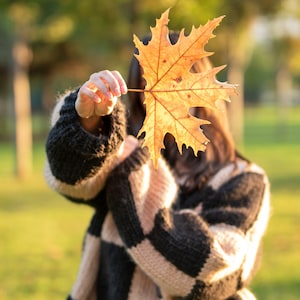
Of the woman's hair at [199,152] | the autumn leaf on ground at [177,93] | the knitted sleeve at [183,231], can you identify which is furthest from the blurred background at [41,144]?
the autumn leaf on ground at [177,93]

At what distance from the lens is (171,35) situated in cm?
230

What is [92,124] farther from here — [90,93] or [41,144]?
[41,144]

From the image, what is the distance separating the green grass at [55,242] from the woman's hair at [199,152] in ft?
6.97

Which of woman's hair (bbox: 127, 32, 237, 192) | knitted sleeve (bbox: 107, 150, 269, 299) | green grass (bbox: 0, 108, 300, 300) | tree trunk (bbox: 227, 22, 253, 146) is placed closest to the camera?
knitted sleeve (bbox: 107, 150, 269, 299)

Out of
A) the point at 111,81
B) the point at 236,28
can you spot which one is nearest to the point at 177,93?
the point at 111,81

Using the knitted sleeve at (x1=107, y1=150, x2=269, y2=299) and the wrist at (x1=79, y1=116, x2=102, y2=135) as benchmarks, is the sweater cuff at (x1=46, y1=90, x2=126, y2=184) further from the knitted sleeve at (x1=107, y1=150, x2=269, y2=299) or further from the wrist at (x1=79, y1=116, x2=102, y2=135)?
the knitted sleeve at (x1=107, y1=150, x2=269, y2=299)

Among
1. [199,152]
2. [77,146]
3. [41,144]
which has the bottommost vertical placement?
[41,144]

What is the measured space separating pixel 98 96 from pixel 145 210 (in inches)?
19.3

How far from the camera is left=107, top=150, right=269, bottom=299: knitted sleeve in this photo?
204 cm

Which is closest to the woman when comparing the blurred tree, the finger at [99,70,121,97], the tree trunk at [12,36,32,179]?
the finger at [99,70,121,97]

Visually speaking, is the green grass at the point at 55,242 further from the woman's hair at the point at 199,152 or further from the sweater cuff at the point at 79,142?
the sweater cuff at the point at 79,142

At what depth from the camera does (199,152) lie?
2.38m

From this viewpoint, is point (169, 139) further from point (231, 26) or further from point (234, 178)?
point (231, 26)

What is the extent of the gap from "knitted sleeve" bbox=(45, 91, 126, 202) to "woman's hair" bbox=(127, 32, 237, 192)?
12.7 inches
